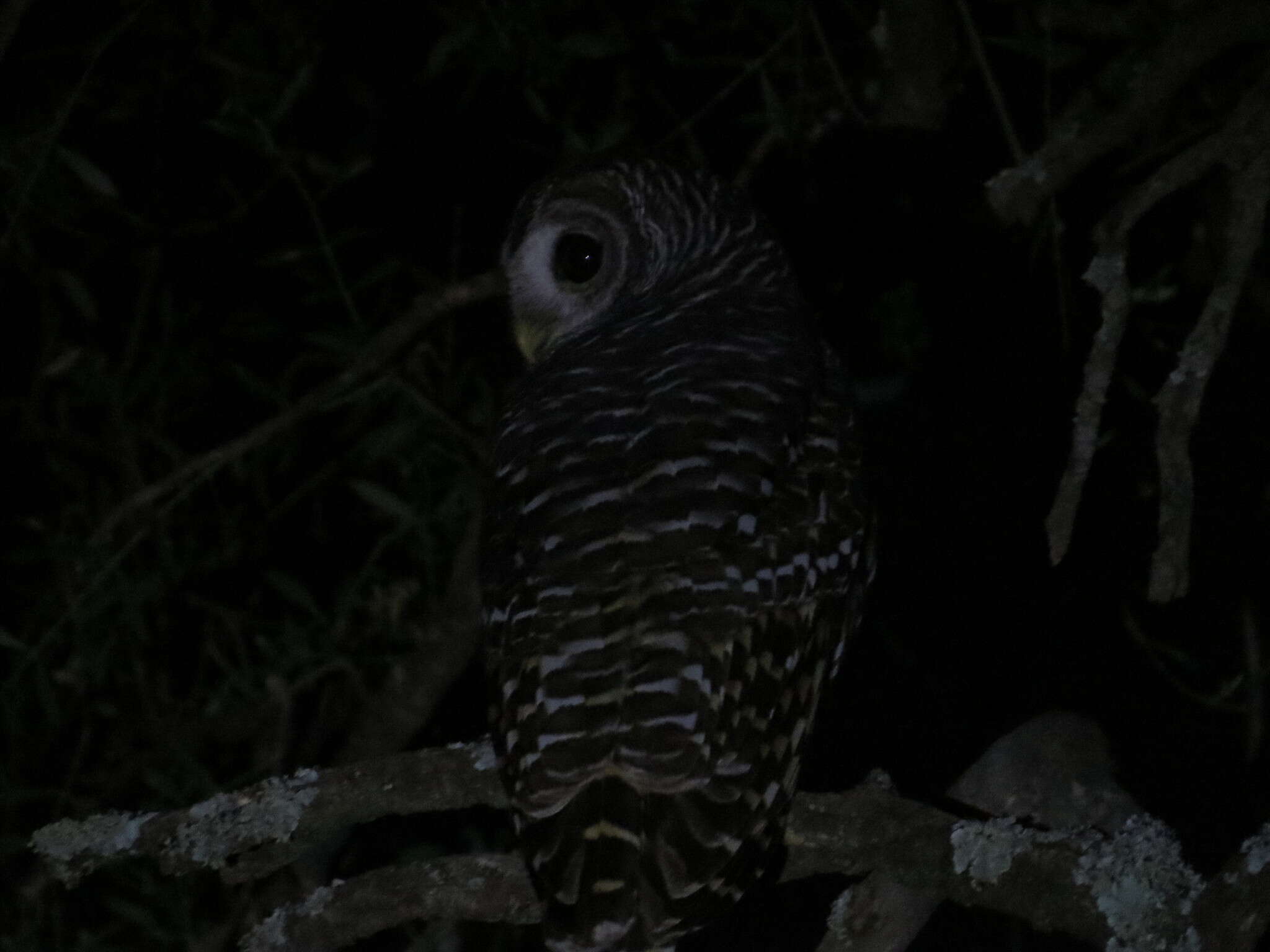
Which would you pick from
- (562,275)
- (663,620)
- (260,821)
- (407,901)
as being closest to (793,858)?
(663,620)

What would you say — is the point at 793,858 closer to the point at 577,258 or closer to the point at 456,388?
the point at 577,258

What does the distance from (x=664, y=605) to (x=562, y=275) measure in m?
1.20

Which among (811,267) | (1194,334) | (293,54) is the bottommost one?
(1194,334)

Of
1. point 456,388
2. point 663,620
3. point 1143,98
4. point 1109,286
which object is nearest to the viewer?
point 663,620

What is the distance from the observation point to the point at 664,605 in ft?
6.09

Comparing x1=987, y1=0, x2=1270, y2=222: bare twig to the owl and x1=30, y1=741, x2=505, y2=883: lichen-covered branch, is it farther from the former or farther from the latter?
x1=30, y1=741, x2=505, y2=883: lichen-covered branch

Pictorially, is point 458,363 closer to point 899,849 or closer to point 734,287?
point 734,287

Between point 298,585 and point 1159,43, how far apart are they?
1.93 meters

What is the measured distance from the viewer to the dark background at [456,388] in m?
3.08

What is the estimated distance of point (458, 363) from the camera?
346 cm

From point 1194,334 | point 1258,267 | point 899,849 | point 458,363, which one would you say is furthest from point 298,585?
point 1258,267

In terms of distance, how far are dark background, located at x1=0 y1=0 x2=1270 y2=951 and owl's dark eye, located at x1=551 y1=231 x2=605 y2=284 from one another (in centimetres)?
19

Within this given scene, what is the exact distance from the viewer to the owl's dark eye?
2.90 metres

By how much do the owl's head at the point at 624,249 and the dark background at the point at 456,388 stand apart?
15 cm
